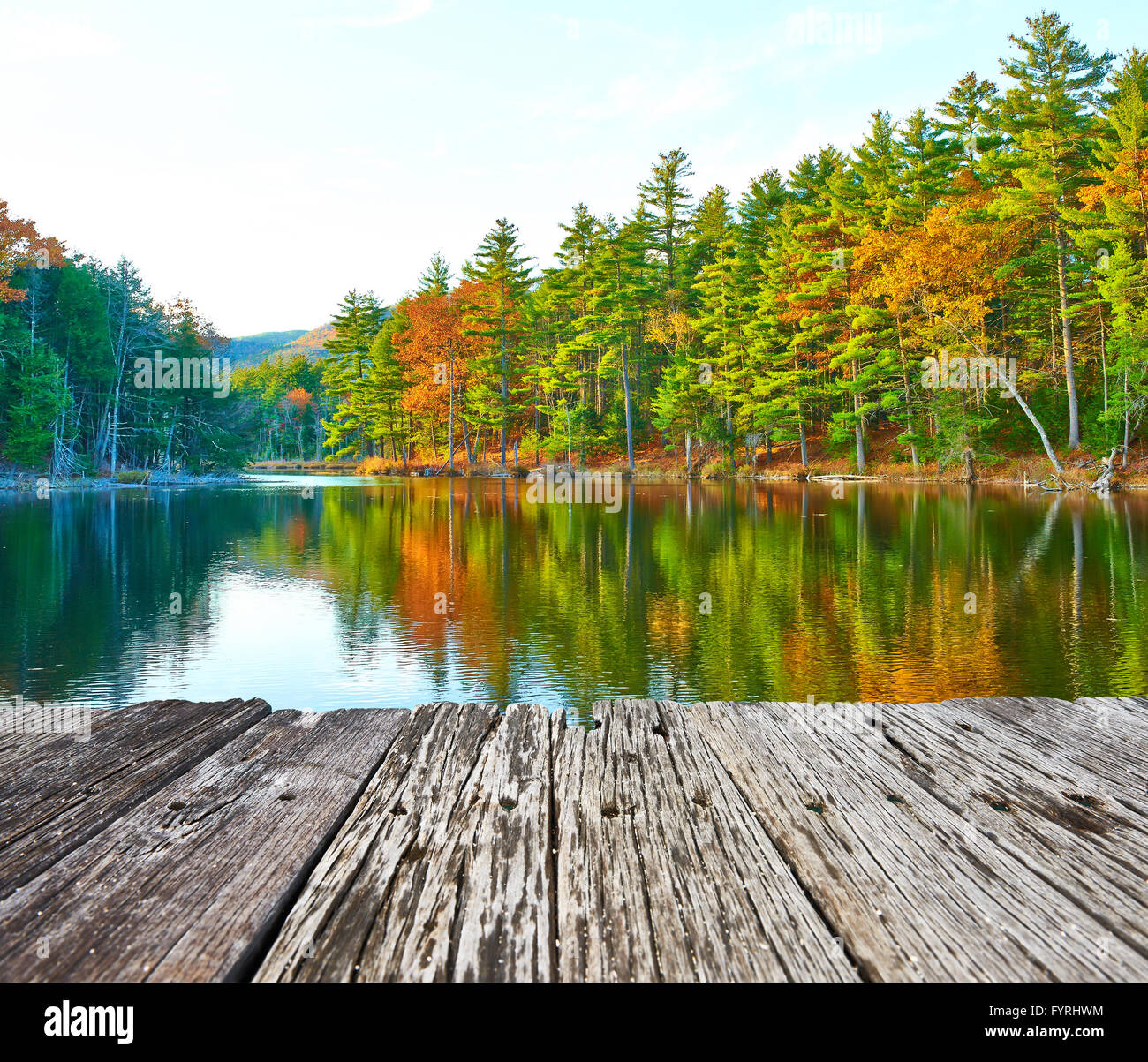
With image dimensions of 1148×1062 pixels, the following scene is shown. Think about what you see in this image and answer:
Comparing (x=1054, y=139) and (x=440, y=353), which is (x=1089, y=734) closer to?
(x=1054, y=139)

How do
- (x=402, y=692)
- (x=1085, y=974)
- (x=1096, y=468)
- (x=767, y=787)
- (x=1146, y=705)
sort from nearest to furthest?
(x=1085, y=974) → (x=767, y=787) → (x=1146, y=705) → (x=402, y=692) → (x=1096, y=468)

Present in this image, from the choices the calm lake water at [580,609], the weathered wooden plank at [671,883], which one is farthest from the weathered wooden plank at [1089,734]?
the calm lake water at [580,609]

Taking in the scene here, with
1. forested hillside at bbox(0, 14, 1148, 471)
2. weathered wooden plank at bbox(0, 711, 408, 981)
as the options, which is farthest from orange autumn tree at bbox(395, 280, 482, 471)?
weathered wooden plank at bbox(0, 711, 408, 981)

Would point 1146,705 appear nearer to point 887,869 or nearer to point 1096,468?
point 887,869

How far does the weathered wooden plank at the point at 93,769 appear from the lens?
7.16ft

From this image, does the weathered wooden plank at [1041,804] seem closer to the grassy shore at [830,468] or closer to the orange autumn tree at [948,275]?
the orange autumn tree at [948,275]

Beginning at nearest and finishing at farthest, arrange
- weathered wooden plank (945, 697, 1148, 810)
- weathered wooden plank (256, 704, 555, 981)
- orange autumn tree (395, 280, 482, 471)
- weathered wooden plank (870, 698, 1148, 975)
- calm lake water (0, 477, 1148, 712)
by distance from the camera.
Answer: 1. weathered wooden plank (256, 704, 555, 981)
2. weathered wooden plank (870, 698, 1148, 975)
3. weathered wooden plank (945, 697, 1148, 810)
4. calm lake water (0, 477, 1148, 712)
5. orange autumn tree (395, 280, 482, 471)

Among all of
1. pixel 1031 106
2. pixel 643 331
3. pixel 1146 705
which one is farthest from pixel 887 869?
pixel 643 331

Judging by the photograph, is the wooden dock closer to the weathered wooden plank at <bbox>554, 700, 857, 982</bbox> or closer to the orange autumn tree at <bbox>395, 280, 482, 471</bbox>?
the weathered wooden plank at <bbox>554, 700, 857, 982</bbox>

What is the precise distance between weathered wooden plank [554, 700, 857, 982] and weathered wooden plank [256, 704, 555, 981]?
9cm

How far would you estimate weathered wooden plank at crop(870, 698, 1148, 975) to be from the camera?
1.98m

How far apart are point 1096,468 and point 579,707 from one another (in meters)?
33.1
